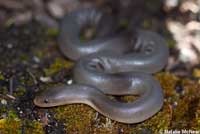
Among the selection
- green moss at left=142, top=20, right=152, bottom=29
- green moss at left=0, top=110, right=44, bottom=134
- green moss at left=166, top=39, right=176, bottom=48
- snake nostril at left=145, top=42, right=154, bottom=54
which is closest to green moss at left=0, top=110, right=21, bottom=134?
green moss at left=0, top=110, right=44, bottom=134

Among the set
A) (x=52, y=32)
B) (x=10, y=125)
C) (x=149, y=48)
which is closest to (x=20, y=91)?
(x=10, y=125)

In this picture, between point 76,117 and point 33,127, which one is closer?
point 33,127

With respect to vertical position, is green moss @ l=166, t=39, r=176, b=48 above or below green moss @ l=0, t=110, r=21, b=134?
above

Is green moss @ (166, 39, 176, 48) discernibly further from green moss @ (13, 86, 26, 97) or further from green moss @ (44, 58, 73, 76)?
green moss @ (13, 86, 26, 97)

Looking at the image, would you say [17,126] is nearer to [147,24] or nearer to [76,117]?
[76,117]

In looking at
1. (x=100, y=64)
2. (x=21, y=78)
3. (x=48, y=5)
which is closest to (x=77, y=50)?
(x=100, y=64)

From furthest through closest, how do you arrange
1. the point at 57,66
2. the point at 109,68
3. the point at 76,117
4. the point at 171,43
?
the point at 171,43
the point at 57,66
the point at 109,68
the point at 76,117
